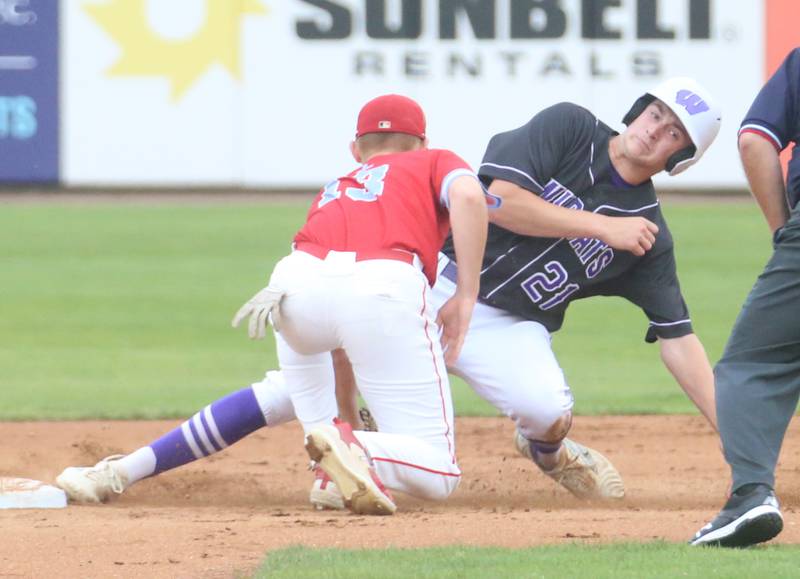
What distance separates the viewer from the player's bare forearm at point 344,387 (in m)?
5.44

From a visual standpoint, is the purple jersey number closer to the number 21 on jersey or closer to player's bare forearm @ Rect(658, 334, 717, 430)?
player's bare forearm @ Rect(658, 334, 717, 430)

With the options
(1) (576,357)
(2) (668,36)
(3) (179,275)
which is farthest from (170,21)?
(1) (576,357)

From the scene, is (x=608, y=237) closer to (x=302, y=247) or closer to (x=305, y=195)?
(x=302, y=247)

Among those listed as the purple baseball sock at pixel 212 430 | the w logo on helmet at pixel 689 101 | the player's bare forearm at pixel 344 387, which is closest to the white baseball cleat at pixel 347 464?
the purple baseball sock at pixel 212 430

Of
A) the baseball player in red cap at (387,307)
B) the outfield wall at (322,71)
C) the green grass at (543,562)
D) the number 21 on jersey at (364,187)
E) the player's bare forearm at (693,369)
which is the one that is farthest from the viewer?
the outfield wall at (322,71)

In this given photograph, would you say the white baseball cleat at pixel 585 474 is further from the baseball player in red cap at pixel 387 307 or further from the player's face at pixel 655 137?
the player's face at pixel 655 137

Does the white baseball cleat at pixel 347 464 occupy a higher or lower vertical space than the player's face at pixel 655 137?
lower

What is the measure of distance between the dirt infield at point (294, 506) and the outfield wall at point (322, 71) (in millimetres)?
11173

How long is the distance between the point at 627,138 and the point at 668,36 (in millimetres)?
13171

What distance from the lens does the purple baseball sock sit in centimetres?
525

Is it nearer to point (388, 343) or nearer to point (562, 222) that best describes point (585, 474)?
point (562, 222)

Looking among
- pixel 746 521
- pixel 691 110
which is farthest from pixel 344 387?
pixel 746 521

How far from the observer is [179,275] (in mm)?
12047

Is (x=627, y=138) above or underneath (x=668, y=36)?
above
